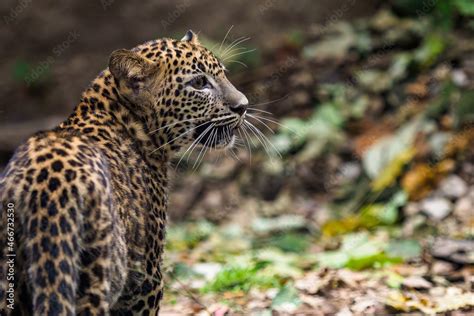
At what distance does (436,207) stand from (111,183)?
6.60m

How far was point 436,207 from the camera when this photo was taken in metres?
11.9

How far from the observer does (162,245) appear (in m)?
7.20

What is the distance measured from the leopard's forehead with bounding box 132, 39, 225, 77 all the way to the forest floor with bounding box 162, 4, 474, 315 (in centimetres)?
244

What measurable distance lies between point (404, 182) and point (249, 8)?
6.90 metres

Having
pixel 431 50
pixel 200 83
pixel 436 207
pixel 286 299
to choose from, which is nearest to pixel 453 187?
pixel 436 207

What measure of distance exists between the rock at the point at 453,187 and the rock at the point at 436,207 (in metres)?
0.15

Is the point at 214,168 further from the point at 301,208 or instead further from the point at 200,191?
the point at 301,208

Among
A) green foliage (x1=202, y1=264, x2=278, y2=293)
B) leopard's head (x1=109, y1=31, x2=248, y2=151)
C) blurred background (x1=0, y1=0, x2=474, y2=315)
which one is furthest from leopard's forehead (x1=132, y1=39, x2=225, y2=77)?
green foliage (x1=202, y1=264, x2=278, y2=293)

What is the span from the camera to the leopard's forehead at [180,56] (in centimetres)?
759

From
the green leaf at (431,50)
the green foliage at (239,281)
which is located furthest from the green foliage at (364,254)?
the green leaf at (431,50)

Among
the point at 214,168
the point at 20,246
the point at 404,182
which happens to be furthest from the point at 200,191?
the point at 20,246

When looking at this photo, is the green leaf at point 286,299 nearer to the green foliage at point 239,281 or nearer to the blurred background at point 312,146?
the blurred background at point 312,146

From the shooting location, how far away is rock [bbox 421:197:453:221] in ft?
38.7

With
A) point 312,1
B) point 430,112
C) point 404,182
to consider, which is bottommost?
point 404,182
